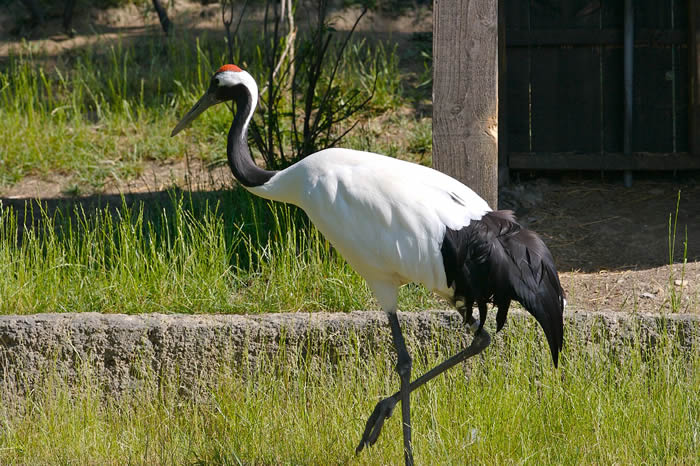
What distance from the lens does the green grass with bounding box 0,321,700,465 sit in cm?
402

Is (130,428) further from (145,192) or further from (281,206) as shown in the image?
(145,192)

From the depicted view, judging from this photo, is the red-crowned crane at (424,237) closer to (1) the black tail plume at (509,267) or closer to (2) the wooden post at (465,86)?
(1) the black tail plume at (509,267)

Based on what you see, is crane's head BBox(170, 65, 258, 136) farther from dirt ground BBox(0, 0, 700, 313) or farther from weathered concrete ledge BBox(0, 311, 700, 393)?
dirt ground BBox(0, 0, 700, 313)

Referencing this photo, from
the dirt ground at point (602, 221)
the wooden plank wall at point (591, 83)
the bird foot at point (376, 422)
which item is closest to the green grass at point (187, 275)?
the dirt ground at point (602, 221)

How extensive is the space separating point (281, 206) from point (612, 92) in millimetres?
2580

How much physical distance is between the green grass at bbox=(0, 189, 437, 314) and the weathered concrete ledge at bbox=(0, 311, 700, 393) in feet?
1.01

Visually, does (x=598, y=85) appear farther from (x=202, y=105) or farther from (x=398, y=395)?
(x=398, y=395)

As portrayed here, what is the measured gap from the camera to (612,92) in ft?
21.9

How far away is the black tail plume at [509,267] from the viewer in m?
3.87

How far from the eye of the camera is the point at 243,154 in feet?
14.2

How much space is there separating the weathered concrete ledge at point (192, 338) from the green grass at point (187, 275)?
12.1 inches

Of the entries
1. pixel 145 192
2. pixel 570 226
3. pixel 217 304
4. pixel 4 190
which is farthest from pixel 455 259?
pixel 4 190

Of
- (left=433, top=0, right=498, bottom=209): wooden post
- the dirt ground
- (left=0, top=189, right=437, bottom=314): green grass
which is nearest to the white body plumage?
(left=433, top=0, right=498, bottom=209): wooden post

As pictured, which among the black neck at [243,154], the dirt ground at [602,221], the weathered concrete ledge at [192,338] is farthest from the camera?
the dirt ground at [602,221]
